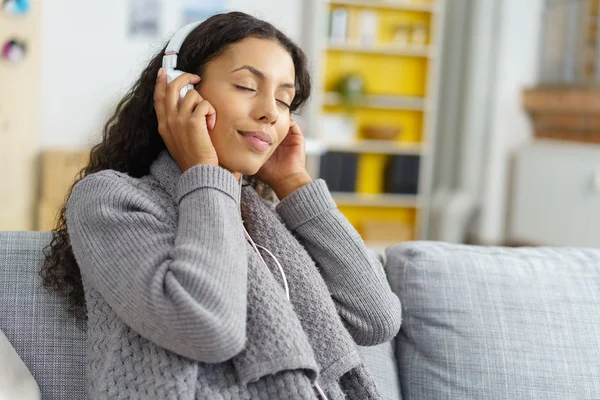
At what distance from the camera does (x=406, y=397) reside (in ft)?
5.06

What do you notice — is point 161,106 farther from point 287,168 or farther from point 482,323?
point 482,323

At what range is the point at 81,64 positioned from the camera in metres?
5.02

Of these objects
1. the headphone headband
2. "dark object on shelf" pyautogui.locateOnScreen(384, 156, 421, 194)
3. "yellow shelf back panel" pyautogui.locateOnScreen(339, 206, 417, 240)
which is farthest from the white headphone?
"yellow shelf back panel" pyautogui.locateOnScreen(339, 206, 417, 240)

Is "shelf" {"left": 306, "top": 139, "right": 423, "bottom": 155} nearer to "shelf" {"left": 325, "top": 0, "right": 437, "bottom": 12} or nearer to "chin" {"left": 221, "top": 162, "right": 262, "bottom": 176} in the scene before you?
"shelf" {"left": 325, "top": 0, "right": 437, "bottom": 12}

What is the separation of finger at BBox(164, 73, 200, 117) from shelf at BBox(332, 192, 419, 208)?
407 cm

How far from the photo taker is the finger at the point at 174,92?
130cm

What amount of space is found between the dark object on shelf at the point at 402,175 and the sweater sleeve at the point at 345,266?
3.99m

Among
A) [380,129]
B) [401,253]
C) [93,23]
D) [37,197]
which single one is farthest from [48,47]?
[401,253]

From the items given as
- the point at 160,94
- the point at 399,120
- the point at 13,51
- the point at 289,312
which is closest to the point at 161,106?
the point at 160,94

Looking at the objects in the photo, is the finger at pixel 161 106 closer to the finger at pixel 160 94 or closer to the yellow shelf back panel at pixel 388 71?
the finger at pixel 160 94

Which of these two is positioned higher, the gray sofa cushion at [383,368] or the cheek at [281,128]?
the cheek at [281,128]

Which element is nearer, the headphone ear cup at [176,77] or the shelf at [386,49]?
the headphone ear cup at [176,77]

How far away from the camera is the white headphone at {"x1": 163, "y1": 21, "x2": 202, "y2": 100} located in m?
1.32

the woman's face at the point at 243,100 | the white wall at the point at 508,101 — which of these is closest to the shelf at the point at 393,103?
the white wall at the point at 508,101
